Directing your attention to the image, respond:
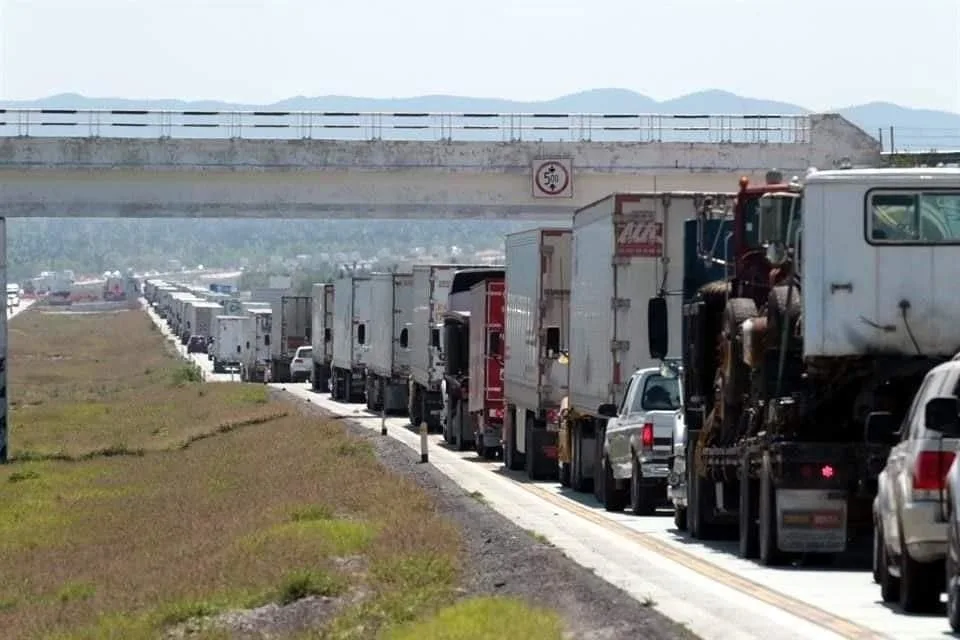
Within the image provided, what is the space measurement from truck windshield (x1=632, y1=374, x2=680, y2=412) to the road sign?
32.7 m

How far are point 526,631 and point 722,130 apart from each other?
46882 millimetres

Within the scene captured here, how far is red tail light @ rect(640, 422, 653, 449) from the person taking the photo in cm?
2705

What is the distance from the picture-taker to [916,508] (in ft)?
49.4

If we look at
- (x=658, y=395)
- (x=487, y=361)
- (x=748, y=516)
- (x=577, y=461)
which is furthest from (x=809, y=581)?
(x=487, y=361)

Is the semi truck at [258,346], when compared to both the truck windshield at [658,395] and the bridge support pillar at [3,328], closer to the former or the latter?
the bridge support pillar at [3,328]

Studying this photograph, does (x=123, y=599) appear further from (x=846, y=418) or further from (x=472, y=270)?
(x=472, y=270)

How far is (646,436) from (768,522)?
7.06 meters

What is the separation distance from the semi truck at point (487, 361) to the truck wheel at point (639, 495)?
12.0 m

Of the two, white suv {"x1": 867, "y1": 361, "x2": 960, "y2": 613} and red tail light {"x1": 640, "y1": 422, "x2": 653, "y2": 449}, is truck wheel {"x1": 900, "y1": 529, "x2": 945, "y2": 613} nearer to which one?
white suv {"x1": 867, "y1": 361, "x2": 960, "y2": 613}

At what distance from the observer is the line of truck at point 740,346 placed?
19.5m

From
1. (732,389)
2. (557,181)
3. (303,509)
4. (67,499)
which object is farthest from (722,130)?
(732,389)

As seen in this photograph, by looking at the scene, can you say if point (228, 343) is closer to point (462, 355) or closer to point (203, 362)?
point (203, 362)

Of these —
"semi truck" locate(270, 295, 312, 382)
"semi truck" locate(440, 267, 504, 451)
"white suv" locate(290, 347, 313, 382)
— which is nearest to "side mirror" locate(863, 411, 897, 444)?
"semi truck" locate(440, 267, 504, 451)

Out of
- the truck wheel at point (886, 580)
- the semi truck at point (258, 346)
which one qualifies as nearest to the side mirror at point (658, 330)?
the truck wheel at point (886, 580)
